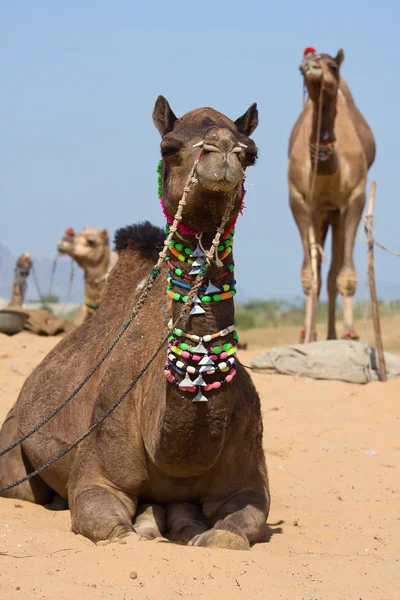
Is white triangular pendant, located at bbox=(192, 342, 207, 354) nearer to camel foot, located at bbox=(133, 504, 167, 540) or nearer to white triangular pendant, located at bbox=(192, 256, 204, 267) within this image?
white triangular pendant, located at bbox=(192, 256, 204, 267)

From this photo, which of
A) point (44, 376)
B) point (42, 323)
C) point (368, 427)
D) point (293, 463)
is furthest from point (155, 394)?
point (42, 323)

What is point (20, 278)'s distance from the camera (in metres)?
20.7

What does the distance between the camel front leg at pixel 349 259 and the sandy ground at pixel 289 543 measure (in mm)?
3502

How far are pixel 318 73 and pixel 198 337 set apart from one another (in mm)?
8781

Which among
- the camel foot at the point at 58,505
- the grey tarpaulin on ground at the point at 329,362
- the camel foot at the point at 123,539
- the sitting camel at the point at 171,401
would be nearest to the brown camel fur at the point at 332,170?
the grey tarpaulin on ground at the point at 329,362

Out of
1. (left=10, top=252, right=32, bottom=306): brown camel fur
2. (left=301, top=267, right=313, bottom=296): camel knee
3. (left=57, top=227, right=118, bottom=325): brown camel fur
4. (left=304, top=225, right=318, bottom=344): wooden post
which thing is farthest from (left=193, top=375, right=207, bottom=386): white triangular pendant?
(left=10, top=252, right=32, bottom=306): brown camel fur

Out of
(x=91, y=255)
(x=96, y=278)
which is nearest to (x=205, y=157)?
(x=96, y=278)

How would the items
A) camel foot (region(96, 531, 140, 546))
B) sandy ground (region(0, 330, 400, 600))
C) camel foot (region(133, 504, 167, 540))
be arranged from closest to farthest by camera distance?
sandy ground (region(0, 330, 400, 600)), camel foot (region(96, 531, 140, 546)), camel foot (region(133, 504, 167, 540))

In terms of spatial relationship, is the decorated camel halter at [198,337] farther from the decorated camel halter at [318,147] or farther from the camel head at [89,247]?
the camel head at [89,247]

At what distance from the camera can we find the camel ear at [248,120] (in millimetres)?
5090

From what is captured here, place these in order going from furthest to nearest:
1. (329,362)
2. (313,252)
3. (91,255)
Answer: (91,255) → (313,252) → (329,362)

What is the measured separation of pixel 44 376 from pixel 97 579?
100 inches

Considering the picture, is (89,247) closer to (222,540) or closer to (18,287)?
(18,287)

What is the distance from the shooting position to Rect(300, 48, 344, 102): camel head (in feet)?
42.2
